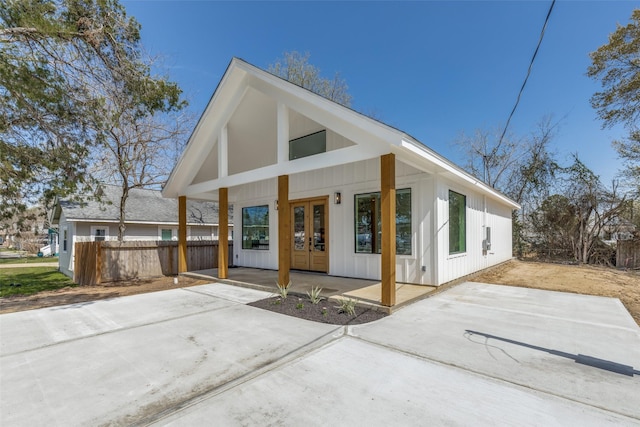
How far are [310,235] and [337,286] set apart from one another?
8.14ft

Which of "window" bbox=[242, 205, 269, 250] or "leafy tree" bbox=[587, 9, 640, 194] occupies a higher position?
"leafy tree" bbox=[587, 9, 640, 194]

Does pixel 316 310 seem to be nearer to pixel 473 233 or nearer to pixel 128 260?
pixel 473 233

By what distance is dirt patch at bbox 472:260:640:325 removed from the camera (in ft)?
21.5

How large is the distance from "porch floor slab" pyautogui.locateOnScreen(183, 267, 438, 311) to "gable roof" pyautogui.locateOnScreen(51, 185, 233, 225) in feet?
24.1

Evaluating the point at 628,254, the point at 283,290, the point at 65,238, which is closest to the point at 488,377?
the point at 283,290

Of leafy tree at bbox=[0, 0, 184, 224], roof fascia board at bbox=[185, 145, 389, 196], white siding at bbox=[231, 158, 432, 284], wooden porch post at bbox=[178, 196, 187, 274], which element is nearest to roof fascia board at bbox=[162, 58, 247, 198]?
wooden porch post at bbox=[178, 196, 187, 274]

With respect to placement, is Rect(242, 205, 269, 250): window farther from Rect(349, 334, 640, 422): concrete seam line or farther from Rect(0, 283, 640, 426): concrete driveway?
Rect(349, 334, 640, 422): concrete seam line

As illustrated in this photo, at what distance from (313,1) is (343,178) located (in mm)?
8262

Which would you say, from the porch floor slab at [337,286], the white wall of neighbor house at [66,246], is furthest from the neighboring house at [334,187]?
the white wall of neighbor house at [66,246]

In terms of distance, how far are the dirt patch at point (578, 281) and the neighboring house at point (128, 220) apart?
1391 cm

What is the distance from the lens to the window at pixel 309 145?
725 centimetres

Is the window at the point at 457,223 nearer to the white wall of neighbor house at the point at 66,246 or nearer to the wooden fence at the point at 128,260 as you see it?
the wooden fence at the point at 128,260

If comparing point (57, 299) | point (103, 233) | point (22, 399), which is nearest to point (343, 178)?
point (22, 399)

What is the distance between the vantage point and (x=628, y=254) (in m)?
11.7
